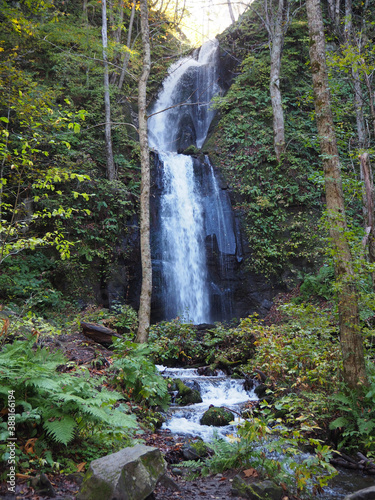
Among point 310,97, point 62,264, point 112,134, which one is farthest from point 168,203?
point 310,97

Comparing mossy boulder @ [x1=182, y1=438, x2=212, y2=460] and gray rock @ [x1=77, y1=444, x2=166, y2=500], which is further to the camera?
mossy boulder @ [x1=182, y1=438, x2=212, y2=460]

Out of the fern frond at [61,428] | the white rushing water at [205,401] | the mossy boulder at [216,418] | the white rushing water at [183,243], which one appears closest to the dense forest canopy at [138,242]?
the fern frond at [61,428]

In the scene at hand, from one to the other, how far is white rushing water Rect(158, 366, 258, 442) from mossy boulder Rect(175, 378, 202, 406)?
113 millimetres

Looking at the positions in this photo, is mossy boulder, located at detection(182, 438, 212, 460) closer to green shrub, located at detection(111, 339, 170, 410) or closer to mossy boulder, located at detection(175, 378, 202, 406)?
green shrub, located at detection(111, 339, 170, 410)

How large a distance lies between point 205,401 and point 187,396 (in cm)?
48

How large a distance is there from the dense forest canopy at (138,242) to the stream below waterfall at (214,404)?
310 mm

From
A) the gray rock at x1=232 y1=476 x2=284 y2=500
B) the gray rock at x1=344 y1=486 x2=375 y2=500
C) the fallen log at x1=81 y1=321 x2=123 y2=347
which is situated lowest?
the gray rock at x1=232 y1=476 x2=284 y2=500

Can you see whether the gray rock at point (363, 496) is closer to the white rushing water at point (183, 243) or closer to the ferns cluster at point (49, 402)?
the ferns cluster at point (49, 402)

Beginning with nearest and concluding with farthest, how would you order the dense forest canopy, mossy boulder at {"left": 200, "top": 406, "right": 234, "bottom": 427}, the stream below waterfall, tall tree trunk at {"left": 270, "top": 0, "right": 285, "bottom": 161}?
the dense forest canopy < the stream below waterfall < mossy boulder at {"left": 200, "top": 406, "right": 234, "bottom": 427} < tall tree trunk at {"left": 270, "top": 0, "right": 285, "bottom": 161}

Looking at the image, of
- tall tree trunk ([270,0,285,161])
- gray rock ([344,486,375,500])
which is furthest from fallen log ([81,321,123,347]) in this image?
tall tree trunk ([270,0,285,161])

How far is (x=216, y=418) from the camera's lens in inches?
230

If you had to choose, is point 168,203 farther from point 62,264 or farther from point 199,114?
point 199,114

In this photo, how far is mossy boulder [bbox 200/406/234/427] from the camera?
582 cm

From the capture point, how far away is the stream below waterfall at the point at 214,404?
157 inches
